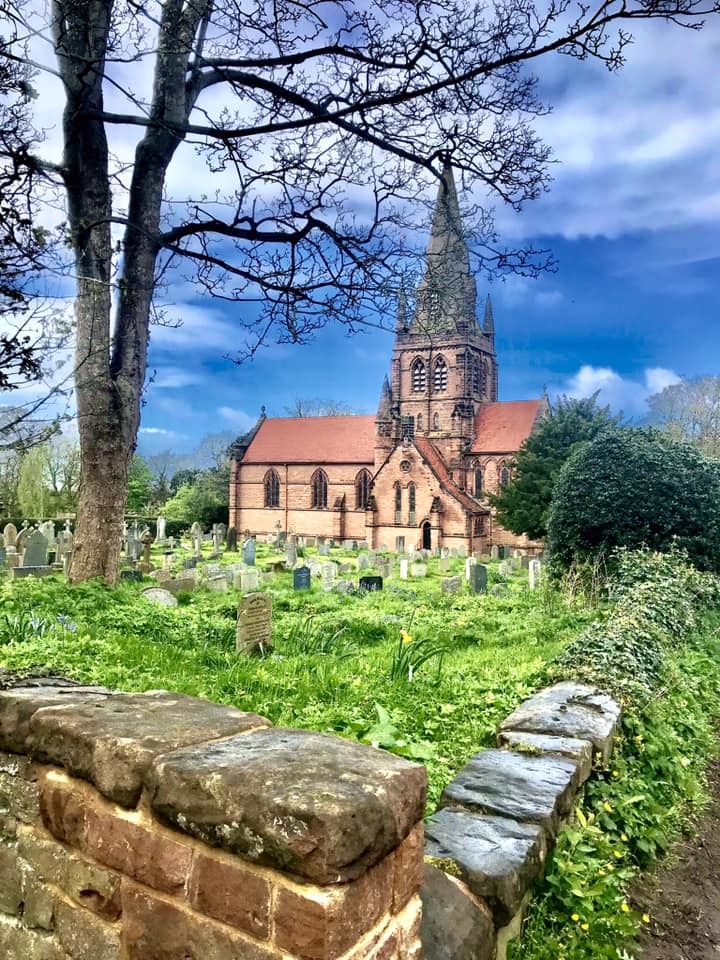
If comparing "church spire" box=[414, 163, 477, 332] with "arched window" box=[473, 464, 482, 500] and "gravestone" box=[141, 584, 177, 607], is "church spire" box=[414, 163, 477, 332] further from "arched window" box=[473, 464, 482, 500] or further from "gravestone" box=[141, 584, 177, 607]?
"arched window" box=[473, 464, 482, 500]

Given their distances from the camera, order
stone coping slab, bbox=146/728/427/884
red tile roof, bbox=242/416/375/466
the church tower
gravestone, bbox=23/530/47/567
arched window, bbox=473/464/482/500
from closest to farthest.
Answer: stone coping slab, bbox=146/728/427/884
gravestone, bbox=23/530/47/567
arched window, bbox=473/464/482/500
the church tower
red tile roof, bbox=242/416/375/466

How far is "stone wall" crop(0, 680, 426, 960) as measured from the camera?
1558 mm

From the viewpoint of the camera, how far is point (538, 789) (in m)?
3.28

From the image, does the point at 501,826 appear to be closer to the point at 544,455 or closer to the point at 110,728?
the point at 110,728

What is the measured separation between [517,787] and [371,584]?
42.3 ft

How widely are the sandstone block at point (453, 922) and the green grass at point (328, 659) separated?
3.51ft

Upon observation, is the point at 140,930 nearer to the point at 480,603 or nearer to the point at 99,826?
the point at 99,826

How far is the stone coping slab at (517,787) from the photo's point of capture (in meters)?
3.07

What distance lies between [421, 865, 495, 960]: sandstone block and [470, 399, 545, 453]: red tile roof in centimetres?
4053

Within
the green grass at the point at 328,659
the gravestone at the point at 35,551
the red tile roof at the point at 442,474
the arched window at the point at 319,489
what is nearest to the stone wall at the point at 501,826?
the green grass at the point at 328,659

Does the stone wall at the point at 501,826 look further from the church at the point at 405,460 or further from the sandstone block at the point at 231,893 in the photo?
the church at the point at 405,460

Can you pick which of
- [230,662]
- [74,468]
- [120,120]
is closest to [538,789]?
[230,662]

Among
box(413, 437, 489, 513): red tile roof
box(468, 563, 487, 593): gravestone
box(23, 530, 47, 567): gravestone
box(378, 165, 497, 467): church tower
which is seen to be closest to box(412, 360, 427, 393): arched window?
box(378, 165, 497, 467): church tower

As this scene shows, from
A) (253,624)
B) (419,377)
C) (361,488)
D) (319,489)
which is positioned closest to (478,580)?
(253,624)
